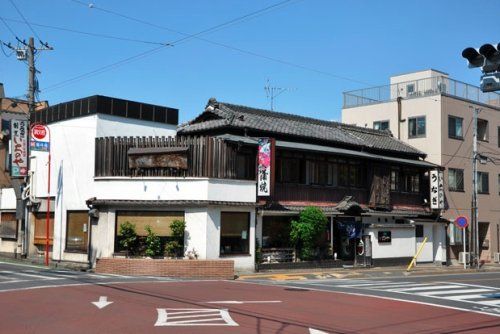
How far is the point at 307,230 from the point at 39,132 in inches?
563

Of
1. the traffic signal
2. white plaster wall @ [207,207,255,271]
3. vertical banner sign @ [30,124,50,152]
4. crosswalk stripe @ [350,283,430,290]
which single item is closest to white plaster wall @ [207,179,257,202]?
white plaster wall @ [207,207,255,271]

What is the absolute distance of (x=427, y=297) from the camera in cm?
1772

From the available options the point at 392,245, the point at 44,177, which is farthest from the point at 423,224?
the point at 44,177

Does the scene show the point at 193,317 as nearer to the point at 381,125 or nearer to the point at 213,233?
the point at 213,233

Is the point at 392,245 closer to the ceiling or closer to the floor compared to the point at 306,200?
closer to the floor

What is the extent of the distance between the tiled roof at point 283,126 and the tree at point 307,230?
4.57 m

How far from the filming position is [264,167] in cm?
2666

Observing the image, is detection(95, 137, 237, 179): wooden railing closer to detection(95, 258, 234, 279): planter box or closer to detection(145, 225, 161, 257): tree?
detection(145, 225, 161, 257): tree

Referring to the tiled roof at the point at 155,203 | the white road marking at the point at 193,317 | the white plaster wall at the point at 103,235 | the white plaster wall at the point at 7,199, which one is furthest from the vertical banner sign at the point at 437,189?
the white plaster wall at the point at 7,199

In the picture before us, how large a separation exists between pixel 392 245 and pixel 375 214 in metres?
2.50

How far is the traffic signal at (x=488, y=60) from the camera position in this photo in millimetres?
12781

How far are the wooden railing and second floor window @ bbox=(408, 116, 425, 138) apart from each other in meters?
18.4

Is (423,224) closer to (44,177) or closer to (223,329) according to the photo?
(44,177)

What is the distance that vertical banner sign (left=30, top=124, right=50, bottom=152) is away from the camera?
92.6 ft
